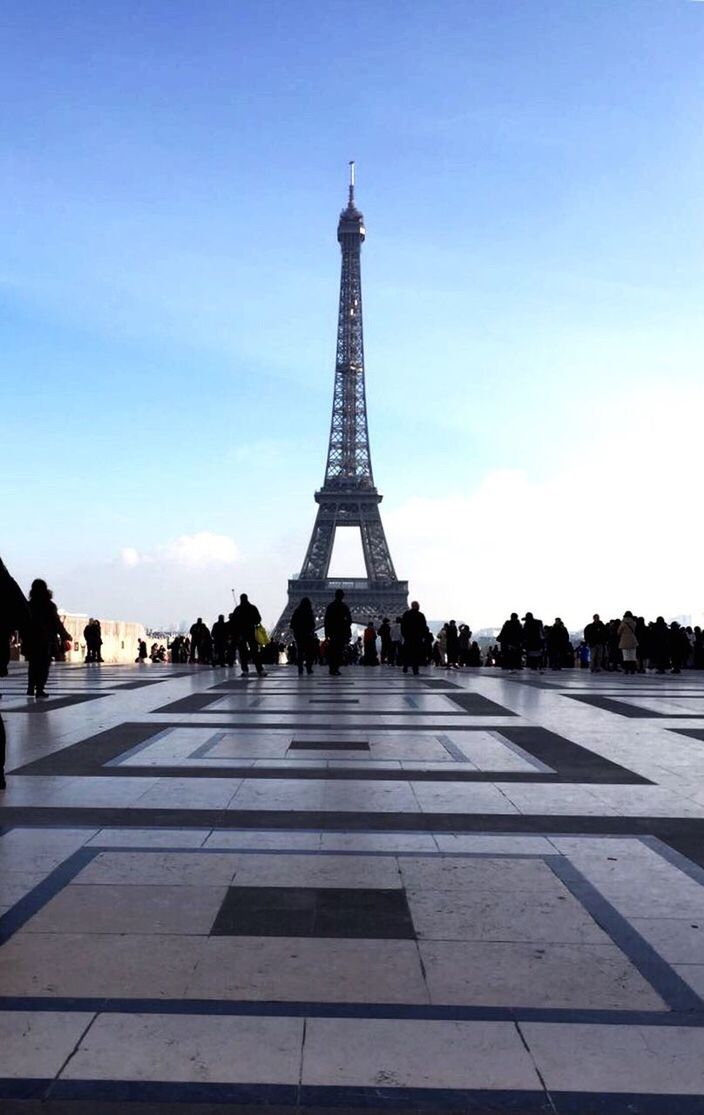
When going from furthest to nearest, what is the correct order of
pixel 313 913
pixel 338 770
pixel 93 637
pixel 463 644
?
pixel 463 644
pixel 93 637
pixel 338 770
pixel 313 913

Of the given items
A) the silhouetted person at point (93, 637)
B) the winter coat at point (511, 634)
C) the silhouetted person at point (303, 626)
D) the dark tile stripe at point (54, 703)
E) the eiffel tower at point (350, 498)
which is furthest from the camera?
the eiffel tower at point (350, 498)

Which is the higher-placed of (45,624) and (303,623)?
(303,623)

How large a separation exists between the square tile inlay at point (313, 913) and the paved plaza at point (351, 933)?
15 millimetres

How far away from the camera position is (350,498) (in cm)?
9131

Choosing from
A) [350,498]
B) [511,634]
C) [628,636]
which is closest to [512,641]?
[511,634]

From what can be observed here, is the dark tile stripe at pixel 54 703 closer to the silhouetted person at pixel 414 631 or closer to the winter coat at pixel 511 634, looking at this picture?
the silhouetted person at pixel 414 631

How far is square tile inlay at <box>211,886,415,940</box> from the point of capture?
4035 millimetres

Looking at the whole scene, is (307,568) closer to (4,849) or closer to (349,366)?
(349,366)

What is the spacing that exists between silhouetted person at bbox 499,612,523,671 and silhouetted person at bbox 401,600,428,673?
3.81 metres

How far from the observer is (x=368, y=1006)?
332 cm

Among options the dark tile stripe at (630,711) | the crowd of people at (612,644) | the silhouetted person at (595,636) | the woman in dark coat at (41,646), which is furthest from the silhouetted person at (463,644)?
the woman in dark coat at (41,646)

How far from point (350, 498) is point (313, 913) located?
286ft

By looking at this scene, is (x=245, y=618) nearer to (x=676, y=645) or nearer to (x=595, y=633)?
(x=595, y=633)

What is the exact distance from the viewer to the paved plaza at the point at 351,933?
112 inches
